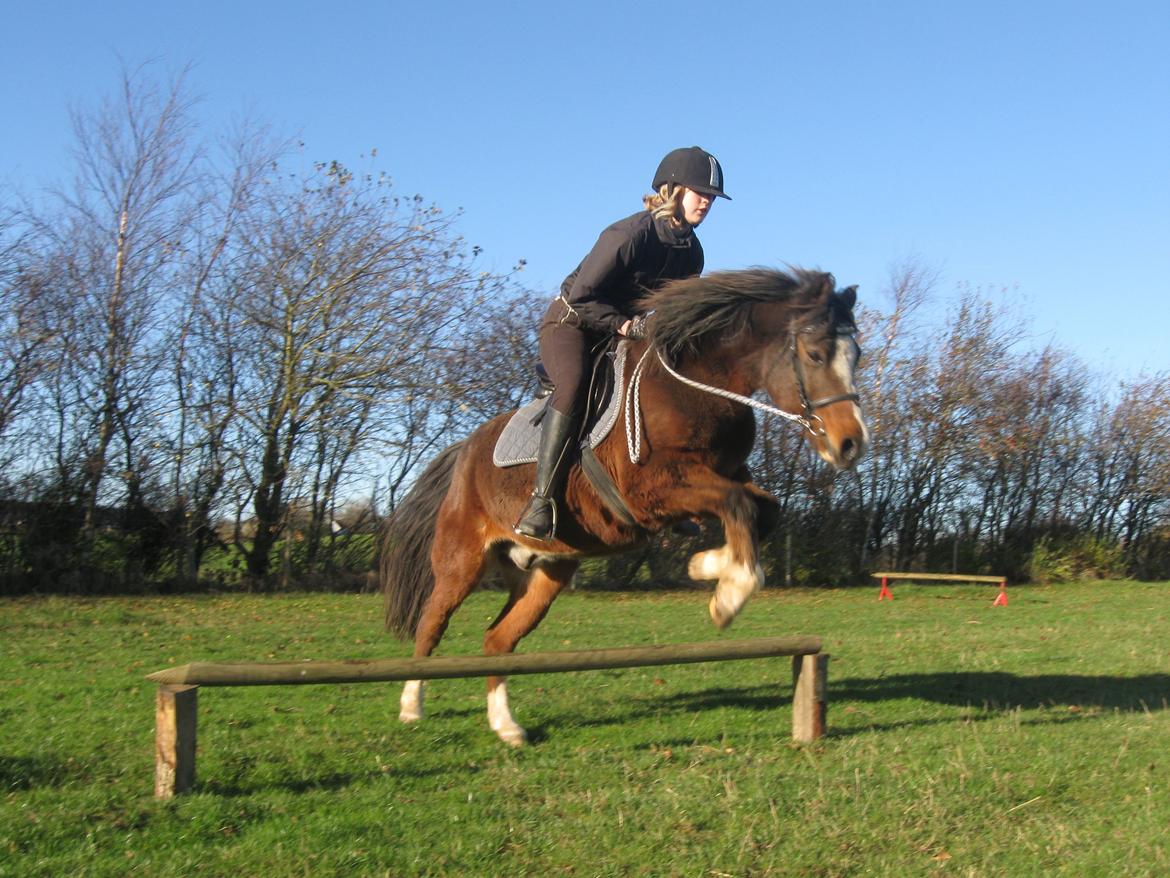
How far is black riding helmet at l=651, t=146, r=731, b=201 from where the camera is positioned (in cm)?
563

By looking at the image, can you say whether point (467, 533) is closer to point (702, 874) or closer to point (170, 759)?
point (170, 759)

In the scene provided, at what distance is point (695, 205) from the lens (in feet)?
19.1

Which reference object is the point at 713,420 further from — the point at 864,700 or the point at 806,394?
the point at 864,700

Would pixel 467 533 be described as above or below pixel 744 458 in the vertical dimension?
below

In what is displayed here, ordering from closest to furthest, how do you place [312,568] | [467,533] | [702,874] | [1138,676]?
[702,874]
[467,533]
[1138,676]
[312,568]

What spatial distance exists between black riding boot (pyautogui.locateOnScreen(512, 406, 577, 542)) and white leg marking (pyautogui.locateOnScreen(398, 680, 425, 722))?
144 centimetres

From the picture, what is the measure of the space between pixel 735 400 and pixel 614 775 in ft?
6.71

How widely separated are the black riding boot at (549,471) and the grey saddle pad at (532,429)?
14 cm

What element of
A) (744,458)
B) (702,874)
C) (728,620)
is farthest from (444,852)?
(744,458)

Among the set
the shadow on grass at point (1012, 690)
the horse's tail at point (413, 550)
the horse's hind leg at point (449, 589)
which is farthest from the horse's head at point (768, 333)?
the shadow on grass at point (1012, 690)

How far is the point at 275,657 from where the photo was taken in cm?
1014

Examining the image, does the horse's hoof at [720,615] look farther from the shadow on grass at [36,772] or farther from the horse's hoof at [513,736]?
the shadow on grass at [36,772]

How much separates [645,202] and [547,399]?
129 centimetres

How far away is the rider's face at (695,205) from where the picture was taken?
Result: 19.0 ft
